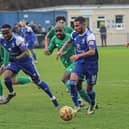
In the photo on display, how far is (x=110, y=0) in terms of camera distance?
74.9 m

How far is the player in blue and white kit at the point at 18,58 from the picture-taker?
42.1 feet

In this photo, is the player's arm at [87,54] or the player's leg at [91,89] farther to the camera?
the player's leg at [91,89]

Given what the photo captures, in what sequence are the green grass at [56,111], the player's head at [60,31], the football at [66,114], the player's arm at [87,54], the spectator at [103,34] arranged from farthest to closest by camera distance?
the spectator at [103,34], the player's head at [60,31], the player's arm at [87,54], the football at [66,114], the green grass at [56,111]

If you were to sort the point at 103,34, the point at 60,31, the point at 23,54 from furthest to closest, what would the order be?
the point at 103,34
the point at 60,31
the point at 23,54

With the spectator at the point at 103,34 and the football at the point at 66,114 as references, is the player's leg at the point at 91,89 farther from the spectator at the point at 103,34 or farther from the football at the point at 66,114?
the spectator at the point at 103,34

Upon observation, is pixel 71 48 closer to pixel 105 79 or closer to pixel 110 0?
pixel 105 79

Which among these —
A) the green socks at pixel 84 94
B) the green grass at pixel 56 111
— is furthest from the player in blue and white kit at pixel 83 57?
the green grass at pixel 56 111

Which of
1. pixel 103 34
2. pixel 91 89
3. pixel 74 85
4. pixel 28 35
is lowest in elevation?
pixel 103 34

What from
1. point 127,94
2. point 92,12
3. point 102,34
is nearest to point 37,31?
point 102,34

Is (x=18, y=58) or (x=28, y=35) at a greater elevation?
(x=18, y=58)

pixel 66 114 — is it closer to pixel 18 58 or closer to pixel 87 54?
pixel 87 54

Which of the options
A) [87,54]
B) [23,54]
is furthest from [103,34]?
[87,54]

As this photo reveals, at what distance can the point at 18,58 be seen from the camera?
12.9 meters

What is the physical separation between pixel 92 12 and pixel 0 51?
45.1 meters
